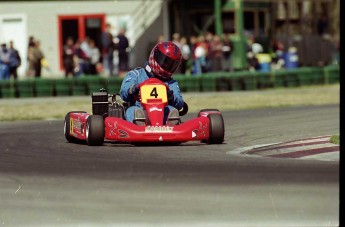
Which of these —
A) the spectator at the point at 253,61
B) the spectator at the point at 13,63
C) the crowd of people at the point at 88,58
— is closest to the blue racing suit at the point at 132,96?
the spectator at the point at 13,63

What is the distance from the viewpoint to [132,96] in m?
12.1

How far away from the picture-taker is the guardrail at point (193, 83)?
24.7 m

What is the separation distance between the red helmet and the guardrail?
1206 centimetres

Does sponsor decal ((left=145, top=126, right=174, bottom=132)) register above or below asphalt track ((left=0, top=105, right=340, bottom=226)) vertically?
above

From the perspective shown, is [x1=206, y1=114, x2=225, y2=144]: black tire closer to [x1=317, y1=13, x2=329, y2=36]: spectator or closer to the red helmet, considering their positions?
the red helmet

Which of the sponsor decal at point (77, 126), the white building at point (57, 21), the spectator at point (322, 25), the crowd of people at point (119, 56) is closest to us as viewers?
the sponsor decal at point (77, 126)

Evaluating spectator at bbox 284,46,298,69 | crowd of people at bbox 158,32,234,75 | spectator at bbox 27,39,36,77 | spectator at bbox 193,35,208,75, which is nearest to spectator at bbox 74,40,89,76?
spectator at bbox 27,39,36,77

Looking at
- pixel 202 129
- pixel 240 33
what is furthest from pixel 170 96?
pixel 240 33

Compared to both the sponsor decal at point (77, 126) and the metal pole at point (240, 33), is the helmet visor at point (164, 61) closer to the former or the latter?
the sponsor decal at point (77, 126)

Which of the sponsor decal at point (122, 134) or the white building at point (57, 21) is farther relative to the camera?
the white building at point (57, 21)

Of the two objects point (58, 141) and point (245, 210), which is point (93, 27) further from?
point (245, 210)

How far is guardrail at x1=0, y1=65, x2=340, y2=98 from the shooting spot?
24.7m

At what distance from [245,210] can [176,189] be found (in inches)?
38.7

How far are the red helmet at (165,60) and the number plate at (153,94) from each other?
25cm
